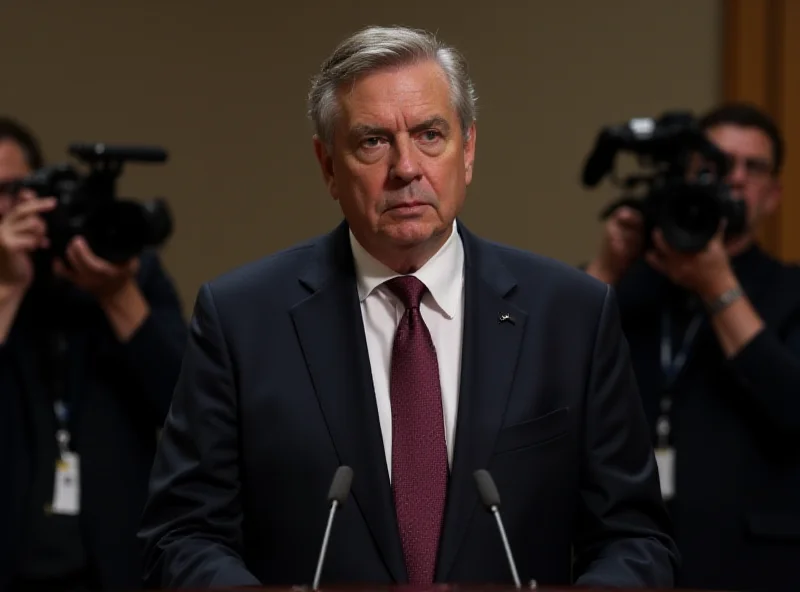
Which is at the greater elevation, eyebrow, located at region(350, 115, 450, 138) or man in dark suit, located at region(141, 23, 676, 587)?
eyebrow, located at region(350, 115, 450, 138)

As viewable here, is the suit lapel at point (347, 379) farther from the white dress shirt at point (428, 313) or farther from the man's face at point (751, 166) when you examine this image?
the man's face at point (751, 166)

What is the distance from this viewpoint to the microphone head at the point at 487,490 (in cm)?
167

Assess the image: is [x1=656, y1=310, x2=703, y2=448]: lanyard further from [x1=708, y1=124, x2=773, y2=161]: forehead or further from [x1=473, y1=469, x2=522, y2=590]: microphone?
[x1=473, y1=469, x2=522, y2=590]: microphone

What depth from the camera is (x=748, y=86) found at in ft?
13.8

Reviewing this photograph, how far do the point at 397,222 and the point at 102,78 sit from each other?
280 centimetres

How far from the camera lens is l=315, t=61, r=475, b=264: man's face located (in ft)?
6.48

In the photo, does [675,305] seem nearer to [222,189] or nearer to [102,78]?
[222,189]

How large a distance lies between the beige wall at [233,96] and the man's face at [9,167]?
1.23 meters

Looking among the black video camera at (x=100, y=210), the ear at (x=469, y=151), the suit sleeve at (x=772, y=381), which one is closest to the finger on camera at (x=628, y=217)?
the suit sleeve at (x=772, y=381)

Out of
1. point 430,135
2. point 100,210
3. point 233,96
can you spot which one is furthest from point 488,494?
point 233,96

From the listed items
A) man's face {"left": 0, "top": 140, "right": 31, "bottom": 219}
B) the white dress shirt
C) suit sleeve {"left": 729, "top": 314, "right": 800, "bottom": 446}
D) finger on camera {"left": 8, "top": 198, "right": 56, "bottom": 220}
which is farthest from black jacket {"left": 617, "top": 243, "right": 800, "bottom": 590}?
man's face {"left": 0, "top": 140, "right": 31, "bottom": 219}

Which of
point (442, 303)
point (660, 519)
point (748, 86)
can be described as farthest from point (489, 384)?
point (748, 86)

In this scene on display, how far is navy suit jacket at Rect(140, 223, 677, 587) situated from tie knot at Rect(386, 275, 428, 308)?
2.5 inches

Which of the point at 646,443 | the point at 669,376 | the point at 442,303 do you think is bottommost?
the point at 669,376
